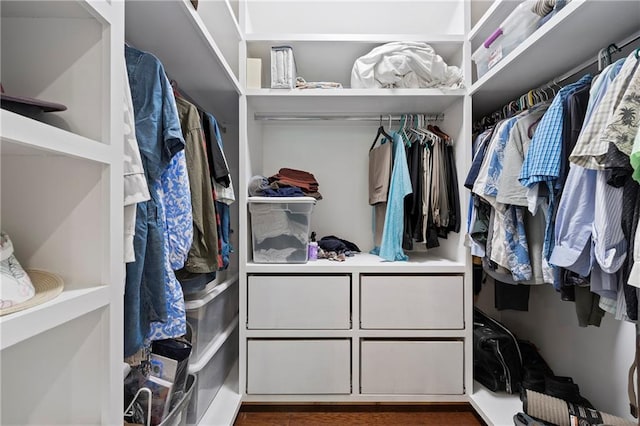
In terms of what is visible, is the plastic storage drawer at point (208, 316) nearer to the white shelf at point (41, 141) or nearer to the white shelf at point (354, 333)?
the white shelf at point (354, 333)

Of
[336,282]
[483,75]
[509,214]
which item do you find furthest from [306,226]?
[483,75]

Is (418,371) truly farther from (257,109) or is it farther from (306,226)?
(257,109)

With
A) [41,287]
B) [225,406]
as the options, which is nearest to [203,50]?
[41,287]

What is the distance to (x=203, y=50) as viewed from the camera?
1267 mm

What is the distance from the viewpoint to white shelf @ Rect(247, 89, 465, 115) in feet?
5.62

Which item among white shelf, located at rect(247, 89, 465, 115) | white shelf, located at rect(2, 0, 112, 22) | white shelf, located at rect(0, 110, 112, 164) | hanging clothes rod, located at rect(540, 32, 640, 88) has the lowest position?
Answer: white shelf, located at rect(0, 110, 112, 164)

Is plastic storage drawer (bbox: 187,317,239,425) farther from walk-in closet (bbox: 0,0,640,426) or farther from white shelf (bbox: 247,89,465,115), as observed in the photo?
white shelf (bbox: 247,89,465,115)

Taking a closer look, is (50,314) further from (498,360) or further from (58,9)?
(498,360)

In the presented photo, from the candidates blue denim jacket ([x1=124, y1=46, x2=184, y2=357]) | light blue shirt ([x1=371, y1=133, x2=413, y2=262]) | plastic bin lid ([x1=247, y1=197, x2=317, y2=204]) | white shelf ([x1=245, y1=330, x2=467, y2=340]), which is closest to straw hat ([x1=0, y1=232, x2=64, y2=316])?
blue denim jacket ([x1=124, y1=46, x2=184, y2=357])

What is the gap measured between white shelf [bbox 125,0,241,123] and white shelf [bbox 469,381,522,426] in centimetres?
199

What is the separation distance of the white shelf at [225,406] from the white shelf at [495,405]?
3.91 feet

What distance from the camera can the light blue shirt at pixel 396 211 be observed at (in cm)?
177

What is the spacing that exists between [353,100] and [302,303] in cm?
113

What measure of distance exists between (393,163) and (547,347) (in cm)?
133
